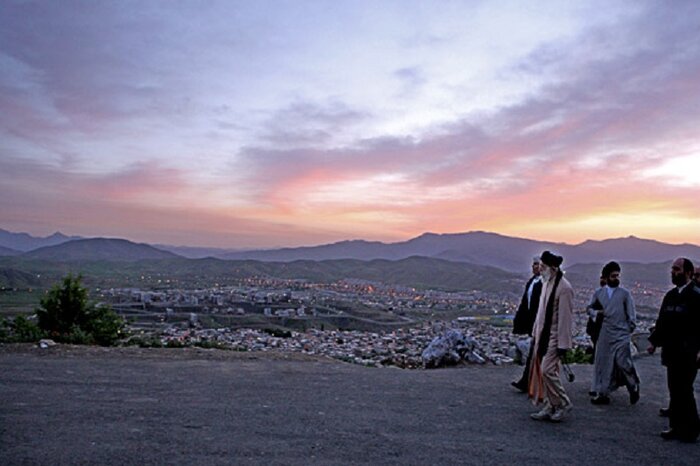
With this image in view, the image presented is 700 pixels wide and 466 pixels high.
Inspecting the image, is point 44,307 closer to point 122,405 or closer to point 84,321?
point 84,321

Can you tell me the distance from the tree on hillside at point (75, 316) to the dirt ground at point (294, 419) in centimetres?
417

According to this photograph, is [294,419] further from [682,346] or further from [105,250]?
[105,250]

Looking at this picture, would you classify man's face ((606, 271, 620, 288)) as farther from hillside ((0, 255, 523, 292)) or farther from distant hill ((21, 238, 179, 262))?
distant hill ((21, 238, 179, 262))

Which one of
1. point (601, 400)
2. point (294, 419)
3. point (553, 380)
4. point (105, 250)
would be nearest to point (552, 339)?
point (553, 380)

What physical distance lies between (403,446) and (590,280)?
2765 inches

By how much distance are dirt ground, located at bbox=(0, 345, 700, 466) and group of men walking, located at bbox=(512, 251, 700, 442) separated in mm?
338

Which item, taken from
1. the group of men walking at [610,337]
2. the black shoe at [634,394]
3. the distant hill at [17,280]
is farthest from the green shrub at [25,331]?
the distant hill at [17,280]

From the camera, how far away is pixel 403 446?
5785 millimetres

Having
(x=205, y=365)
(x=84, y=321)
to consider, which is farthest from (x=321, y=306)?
(x=205, y=365)

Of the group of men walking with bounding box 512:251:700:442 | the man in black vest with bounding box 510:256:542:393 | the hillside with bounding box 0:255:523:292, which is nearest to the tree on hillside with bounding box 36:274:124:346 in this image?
the man in black vest with bounding box 510:256:542:393

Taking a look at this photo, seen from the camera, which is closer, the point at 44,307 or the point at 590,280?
the point at 44,307

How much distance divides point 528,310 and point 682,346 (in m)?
2.63

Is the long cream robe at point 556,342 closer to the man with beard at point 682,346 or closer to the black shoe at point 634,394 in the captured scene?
the man with beard at point 682,346

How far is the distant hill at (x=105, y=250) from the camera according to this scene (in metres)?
135
